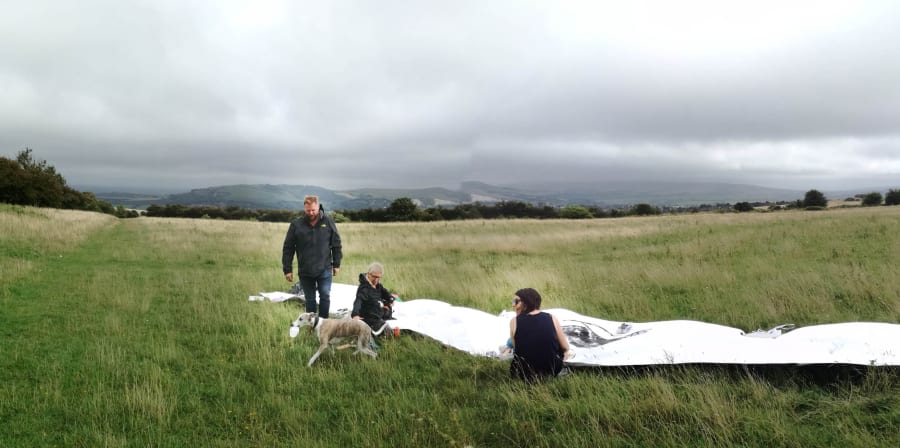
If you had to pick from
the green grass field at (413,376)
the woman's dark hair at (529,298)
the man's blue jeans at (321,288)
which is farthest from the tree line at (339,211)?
the woman's dark hair at (529,298)

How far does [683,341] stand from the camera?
6.09 m

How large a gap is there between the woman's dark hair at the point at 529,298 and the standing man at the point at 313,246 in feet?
12.3

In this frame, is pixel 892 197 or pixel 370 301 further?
pixel 892 197

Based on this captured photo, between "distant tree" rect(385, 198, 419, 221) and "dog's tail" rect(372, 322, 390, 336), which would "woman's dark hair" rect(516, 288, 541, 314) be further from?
"distant tree" rect(385, 198, 419, 221)

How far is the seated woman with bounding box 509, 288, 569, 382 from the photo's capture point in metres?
5.49

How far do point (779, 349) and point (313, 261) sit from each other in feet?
22.5

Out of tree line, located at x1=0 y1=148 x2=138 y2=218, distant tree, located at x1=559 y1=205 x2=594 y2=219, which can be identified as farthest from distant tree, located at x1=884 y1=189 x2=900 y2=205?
tree line, located at x1=0 y1=148 x2=138 y2=218

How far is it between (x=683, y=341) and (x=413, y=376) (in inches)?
140

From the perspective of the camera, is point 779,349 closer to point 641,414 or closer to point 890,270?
point 641,414

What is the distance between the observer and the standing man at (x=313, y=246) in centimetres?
818

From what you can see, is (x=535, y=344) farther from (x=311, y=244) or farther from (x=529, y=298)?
(x=311, y=244)

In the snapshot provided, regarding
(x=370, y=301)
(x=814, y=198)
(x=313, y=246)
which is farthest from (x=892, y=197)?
(x=313, y=246)

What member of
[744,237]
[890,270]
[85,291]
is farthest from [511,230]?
[85,291]

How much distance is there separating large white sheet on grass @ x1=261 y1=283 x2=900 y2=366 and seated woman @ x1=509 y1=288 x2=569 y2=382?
43 cm
